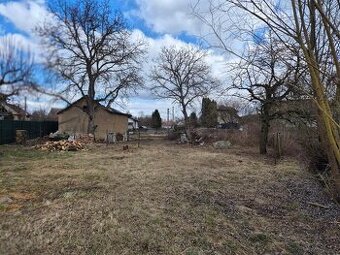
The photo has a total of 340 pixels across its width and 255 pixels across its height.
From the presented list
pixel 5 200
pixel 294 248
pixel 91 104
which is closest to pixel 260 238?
pixel 294 248

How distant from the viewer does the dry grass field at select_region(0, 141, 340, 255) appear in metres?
5.45

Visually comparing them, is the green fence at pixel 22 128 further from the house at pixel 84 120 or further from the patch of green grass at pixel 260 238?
the patch of green grass at pixel 260 238

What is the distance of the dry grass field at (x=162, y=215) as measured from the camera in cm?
545

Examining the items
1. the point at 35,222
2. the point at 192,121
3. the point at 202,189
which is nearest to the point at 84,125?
the point at 192,121

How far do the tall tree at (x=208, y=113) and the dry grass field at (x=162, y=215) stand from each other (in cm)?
2845

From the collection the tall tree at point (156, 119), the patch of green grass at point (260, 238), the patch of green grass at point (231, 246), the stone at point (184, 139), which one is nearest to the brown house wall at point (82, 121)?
the stone at point (184, 139)

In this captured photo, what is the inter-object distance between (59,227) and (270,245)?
328 cm

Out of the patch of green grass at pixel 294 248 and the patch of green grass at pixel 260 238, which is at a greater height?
the patch of green grass at pixel 260 238

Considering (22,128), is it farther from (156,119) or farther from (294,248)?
(156,119)

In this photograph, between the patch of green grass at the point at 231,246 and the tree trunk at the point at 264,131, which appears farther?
the tree trunk at the point at 264,131

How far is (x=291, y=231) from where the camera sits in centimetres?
628

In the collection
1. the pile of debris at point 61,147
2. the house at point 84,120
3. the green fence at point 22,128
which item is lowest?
the pile of debris at point 61,147

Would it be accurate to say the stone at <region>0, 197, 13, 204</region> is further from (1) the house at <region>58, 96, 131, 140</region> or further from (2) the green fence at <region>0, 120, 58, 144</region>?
(1) the house at <region>58, 96, 131, 140</region>

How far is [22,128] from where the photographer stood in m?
28.6
